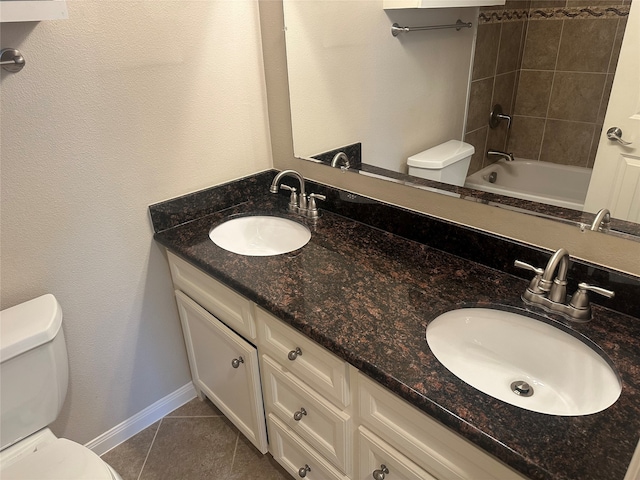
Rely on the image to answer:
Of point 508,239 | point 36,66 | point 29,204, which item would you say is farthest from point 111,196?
point 508,239

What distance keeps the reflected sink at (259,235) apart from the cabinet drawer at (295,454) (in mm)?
579

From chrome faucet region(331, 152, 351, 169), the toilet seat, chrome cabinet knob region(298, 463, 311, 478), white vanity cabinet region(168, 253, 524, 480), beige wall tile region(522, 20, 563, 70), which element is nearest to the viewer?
white vanity cabinet region(168, 253, 524, 480)

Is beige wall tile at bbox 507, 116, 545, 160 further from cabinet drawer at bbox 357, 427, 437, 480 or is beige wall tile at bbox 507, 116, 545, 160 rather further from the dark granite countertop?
cabinet drawer at bbox 357, 427, 437, 480

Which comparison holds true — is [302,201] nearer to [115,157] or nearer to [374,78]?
[374,78]

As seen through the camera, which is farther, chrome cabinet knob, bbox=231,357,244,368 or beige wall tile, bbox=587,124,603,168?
chrome cabinet knob, bbox=231,357,244,368

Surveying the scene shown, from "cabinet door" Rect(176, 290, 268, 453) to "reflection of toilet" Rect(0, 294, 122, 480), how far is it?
1.43ft

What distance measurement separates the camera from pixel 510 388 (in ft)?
3.42

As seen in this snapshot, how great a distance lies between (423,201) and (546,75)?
0.48 m

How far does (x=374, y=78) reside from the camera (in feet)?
4.90

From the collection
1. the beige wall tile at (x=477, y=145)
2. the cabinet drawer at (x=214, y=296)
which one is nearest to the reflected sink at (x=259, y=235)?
the cabinet drawer at (x=214, y=296)

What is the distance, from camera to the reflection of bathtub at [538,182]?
1122mm

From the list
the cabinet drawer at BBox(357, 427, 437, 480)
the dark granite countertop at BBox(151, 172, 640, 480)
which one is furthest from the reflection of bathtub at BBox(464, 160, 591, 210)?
the cabinet drawer at BBox(357, 427, 437, 480)

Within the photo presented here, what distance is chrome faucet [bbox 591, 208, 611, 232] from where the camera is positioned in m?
1.08

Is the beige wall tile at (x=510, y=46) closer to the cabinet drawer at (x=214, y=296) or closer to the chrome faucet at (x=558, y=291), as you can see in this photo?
the chrome faucet at (x=558, y=291)
